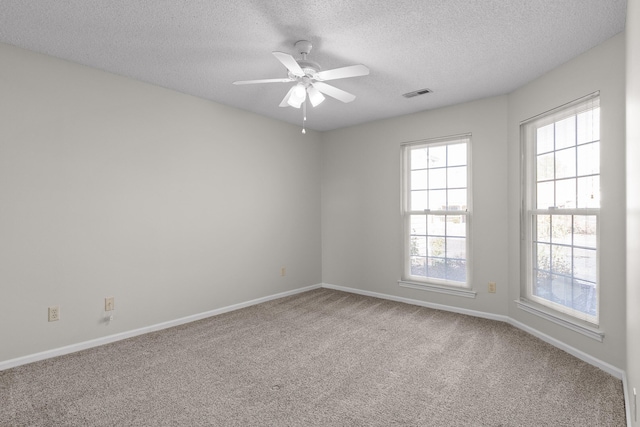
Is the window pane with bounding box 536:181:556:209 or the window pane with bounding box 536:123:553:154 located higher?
the window pane with bounding box 536:123:553:154

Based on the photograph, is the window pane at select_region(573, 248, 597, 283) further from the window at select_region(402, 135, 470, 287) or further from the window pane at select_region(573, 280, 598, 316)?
the window at select_region(402, 135, 470, 287)

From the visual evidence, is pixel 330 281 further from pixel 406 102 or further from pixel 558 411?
pixel 558 411

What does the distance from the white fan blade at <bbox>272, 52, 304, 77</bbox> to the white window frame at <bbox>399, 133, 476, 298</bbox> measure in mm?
2377

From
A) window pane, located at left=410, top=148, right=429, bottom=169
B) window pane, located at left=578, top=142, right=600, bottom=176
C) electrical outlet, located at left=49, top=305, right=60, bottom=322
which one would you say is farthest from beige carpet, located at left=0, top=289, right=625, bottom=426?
window pane, located at left=410, top=148, right=429, bottom=169

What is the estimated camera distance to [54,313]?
282cm

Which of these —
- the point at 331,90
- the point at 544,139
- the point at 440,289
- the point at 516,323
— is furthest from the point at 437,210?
the point at 331,90

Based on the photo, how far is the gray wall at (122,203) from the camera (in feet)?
8.75

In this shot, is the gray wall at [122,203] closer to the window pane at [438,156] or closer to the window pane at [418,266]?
the window pane at [418,266]

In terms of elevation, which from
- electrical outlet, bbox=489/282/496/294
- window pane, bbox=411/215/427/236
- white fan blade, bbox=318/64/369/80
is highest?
white fan blade, bbox=318/64/369/80

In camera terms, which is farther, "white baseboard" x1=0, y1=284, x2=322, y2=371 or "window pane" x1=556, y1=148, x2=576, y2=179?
"window pane" x1=556, y1=148, x2=576, y2=179

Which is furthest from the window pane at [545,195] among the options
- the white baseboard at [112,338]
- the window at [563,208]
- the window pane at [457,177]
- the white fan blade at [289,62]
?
the white baseboard at [112,338]

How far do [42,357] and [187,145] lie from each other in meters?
2.29

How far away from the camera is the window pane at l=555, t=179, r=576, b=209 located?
2.96m

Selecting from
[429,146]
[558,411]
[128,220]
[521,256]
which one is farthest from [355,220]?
[558,411]
